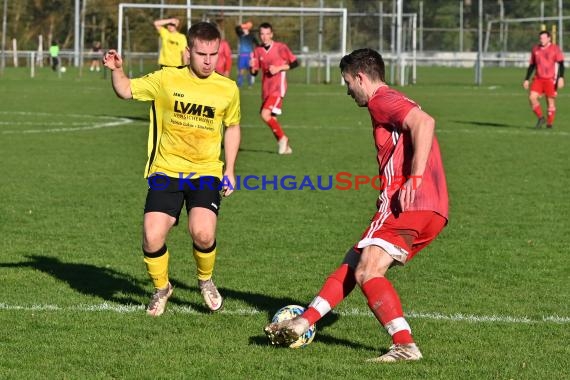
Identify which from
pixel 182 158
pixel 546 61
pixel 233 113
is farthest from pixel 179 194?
pixel 546 61

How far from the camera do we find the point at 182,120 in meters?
7.10

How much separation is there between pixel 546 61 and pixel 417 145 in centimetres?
1880

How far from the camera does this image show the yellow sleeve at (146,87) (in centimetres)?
707

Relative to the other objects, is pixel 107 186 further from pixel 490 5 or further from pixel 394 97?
pixel 490 5

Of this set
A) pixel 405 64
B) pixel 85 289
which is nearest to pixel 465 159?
pixel 85 289

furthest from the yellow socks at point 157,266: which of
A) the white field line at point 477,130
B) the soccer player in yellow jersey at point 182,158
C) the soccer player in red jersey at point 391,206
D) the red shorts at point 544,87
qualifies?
the red shorts at point 544,87

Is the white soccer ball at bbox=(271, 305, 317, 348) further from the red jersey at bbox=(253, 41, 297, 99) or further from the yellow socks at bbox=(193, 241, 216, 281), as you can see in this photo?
the red jersey at bbox=(253, 41, 297, 99)

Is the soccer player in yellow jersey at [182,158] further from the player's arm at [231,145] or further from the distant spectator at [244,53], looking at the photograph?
the distant spectator at [244,53]

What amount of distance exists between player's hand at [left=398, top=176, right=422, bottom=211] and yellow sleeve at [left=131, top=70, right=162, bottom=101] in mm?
1996

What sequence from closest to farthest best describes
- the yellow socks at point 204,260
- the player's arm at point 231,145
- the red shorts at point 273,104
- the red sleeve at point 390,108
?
the red sleeve at point 390,108 < the yellow socks at point 204,260 < the player's arm at point 231,145 < the red shorts at point 273,104

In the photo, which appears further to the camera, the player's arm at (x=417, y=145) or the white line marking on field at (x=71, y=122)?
the white line marking on field at (x=71, y=122)

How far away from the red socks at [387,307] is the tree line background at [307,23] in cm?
3633

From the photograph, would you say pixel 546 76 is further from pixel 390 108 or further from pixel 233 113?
pixel 390 108

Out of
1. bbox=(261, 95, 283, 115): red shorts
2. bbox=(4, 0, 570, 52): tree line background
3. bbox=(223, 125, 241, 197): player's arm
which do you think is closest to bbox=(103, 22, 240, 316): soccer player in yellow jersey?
bbox=(223, 125, 241, 197): player's arm
